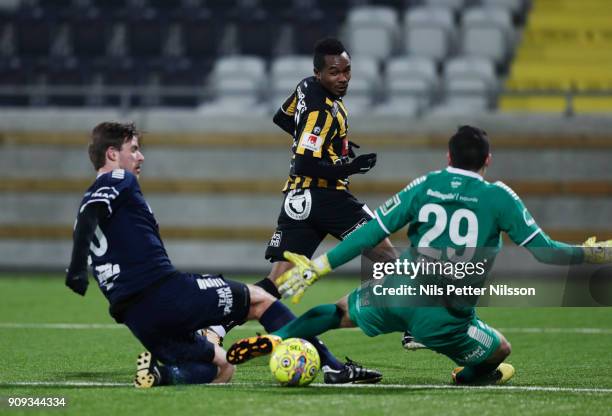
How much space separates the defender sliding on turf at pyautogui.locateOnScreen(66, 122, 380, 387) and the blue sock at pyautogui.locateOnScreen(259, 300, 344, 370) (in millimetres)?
12

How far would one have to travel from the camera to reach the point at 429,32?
1716 centimetres

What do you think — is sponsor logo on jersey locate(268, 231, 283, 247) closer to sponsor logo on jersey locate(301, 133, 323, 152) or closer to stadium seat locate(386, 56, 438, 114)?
sponsor logo on jersey locate(301, 133, 323, 152)

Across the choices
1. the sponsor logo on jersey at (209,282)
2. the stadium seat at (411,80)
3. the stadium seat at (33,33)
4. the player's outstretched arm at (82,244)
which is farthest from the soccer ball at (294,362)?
the stadium seat at (33,33)

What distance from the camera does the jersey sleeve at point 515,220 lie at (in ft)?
18.6

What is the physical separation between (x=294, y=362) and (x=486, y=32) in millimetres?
12214

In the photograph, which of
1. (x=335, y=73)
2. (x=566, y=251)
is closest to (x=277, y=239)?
(x=335, y=73)

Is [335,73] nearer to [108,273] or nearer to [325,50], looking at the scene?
[325,50]

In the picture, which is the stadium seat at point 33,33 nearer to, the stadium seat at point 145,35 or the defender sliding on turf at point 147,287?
the stadium seat at point 145,35

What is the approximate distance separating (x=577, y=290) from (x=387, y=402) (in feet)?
23.9

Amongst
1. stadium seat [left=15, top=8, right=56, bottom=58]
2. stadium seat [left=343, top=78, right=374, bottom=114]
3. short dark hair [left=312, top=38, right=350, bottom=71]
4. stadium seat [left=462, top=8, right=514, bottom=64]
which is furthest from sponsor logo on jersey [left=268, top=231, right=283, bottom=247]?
stadium seat [left=15, top=8, right=56, bottom=58]

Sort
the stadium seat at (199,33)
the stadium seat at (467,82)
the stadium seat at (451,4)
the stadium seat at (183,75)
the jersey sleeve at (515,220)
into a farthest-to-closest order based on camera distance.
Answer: the stadium seat at (199,33) < the stadium seat at (451,4) < the stadium seat at (183,75) < the stadium seat at (467,82) < the jersey sleeve at (515,220)

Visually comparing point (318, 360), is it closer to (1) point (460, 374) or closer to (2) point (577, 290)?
(1) point (460, 374)

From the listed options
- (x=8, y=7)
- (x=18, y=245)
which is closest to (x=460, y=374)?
(x=18, y=245)

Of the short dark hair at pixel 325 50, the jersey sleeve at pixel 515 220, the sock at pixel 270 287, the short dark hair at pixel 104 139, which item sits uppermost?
the short dark hair at pixel 325 50
